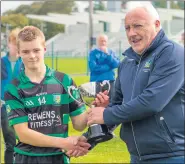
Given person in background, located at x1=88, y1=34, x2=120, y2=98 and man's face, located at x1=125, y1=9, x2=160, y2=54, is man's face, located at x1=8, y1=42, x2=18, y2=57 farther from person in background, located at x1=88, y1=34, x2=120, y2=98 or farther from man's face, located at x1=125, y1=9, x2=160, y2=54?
man's face, located at x1=125, y1=9, x2=160, y2=54

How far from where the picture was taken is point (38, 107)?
2.98 m

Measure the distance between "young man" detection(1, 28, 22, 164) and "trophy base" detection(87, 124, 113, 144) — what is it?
2.77m

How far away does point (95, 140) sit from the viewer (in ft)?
10.0

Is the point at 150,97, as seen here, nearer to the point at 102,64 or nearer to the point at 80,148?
the point at 80,148

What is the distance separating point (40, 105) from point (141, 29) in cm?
80

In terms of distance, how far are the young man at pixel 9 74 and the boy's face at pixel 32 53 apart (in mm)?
2612

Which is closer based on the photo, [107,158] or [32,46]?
[32,46]

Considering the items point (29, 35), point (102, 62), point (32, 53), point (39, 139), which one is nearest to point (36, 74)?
point (32, 53)

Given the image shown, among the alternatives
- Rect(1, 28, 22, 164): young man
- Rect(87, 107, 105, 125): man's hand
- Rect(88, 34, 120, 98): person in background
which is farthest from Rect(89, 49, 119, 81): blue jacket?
Rect(87, 107, 105, 125): man's hand

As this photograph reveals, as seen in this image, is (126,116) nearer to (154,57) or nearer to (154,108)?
(154,108)

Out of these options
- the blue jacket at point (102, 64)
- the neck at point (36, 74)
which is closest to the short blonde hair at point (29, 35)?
the neck at point (36, 74)

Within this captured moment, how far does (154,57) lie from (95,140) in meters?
0.74

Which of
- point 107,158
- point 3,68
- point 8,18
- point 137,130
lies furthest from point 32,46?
point 8,18

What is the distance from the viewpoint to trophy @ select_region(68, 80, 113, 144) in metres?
2.94
